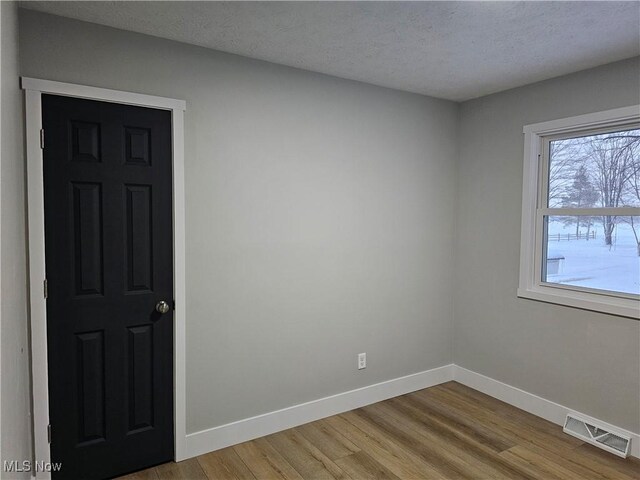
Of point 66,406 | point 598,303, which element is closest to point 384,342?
point 598,303

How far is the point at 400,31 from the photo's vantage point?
238 cm

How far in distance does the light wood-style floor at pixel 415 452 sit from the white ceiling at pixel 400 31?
256 centimetres

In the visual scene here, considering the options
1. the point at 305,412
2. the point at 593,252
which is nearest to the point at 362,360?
the point at 305,412

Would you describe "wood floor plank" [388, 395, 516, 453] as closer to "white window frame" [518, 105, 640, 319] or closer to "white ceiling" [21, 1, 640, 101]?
"white window frame" [518, 105, 640, 319]

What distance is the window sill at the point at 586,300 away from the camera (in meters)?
2.83

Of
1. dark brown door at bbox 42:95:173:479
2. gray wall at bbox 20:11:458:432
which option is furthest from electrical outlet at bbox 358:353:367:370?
dark brown door at bbox 42:95:173:479

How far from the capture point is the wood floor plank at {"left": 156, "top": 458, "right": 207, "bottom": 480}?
2527 millimetres

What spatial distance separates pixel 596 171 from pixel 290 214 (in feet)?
7.25

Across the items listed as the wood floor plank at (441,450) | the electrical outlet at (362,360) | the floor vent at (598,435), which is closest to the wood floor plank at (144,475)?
the wood floor plank at (441,450)

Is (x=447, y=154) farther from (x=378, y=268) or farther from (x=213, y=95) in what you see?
(x=213, y=95)

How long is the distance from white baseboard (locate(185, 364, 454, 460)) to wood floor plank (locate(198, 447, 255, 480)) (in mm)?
58

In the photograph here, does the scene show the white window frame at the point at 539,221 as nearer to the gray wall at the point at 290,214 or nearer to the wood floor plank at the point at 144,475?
the gray wall at the point at 290,214

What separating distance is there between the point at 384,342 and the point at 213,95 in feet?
7.67

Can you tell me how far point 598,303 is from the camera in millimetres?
2986
